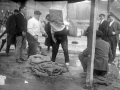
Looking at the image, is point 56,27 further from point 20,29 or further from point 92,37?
point 92,37

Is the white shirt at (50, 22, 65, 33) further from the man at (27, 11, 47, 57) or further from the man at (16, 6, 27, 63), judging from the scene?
the man at (16, 6, 27, 63)

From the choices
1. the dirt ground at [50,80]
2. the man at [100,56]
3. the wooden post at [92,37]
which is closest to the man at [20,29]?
the dirt ground at [50,80]

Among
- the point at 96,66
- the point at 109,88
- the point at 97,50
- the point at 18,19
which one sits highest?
the point at 18,19

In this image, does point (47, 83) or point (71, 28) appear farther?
point (71, 28)

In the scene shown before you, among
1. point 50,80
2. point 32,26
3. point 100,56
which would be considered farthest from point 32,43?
point 100,56

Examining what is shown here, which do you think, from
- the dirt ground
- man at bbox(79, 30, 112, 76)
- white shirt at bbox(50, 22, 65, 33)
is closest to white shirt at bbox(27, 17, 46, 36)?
white shirt at bbox(50, 22, 65, 33)

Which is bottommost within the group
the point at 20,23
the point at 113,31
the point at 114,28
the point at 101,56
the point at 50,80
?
the point at 50,80

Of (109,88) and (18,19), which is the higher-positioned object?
(18,19)

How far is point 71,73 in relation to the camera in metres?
6.30

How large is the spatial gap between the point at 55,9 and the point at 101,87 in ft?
10.1

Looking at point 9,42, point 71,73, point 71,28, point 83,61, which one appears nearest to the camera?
point 83,61

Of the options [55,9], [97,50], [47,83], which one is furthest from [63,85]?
[55,9]

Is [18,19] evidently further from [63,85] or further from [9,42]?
[63,85]

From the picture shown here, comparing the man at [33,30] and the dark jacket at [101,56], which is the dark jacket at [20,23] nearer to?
the man at [33,30]
